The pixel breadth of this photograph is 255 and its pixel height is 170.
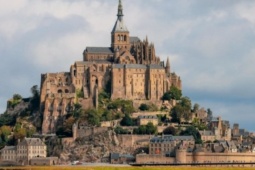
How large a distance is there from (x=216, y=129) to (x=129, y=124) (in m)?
14.3

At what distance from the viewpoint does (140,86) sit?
153625 millimetres

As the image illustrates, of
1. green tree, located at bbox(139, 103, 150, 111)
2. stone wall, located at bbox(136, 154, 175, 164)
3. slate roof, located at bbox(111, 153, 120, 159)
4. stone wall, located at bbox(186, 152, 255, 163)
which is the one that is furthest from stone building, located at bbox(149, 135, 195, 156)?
green tree, located at bbox(139, 103, 150, 111)

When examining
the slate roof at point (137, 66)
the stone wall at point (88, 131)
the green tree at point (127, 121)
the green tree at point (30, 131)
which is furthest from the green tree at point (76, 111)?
the slate roof at point (137, 66)

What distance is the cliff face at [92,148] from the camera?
139 m

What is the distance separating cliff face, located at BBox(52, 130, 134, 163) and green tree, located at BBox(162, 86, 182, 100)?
628 inches

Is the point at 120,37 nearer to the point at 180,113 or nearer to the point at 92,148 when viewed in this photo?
the point at 180,113

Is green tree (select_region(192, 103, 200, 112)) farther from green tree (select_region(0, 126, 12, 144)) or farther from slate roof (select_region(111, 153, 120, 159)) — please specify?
green tree (select_region(0, 126, 12, 144))

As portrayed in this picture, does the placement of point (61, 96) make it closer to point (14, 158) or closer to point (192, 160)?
point (14, 158)

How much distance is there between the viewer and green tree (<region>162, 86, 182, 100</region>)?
504 ft

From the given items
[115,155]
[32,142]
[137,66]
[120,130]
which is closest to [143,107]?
[137,66]

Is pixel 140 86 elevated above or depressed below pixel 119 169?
above

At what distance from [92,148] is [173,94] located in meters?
21.6

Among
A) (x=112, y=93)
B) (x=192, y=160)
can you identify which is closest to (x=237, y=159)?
(x=192, y=160)

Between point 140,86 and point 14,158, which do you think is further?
point 140,86
